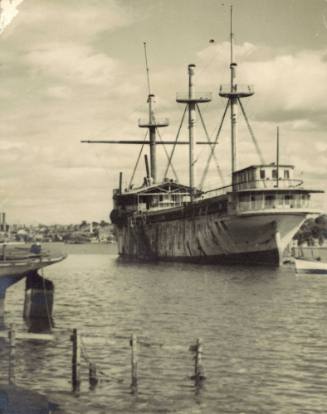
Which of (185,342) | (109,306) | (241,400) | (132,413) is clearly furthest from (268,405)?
(109,306)

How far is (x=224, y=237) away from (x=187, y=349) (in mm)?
52860

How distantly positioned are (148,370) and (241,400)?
4103 millimetres

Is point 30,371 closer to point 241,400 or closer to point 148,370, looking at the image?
point 148,370

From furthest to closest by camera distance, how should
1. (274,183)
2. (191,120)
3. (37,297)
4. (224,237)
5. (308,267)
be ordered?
1. (191,120)
2. (224,237)
3. (274,183)
4. (308,267)
5. (37,297)

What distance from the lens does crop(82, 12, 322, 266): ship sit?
64750 millimetres

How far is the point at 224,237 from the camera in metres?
70.4

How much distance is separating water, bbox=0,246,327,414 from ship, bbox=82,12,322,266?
15.9 m

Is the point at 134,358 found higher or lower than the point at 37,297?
lower

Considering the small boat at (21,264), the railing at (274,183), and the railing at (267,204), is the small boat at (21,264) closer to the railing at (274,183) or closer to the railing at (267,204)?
the railing at (267,204)

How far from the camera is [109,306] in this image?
4050 centimetres

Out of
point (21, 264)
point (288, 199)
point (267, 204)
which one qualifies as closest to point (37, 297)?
point (21, 264)

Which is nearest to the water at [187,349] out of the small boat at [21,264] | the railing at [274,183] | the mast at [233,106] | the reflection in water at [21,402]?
the reflection in water at [21,402]

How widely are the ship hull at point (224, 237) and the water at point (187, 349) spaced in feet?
52.2

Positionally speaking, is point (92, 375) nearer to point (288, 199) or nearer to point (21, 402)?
point (21, 402)
